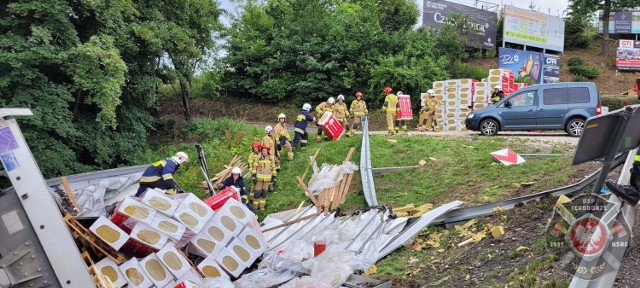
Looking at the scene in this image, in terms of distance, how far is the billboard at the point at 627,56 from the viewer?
116ft

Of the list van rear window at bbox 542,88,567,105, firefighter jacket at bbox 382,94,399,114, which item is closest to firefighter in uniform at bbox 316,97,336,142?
firefighter jacket at bbox 382,94,399,114

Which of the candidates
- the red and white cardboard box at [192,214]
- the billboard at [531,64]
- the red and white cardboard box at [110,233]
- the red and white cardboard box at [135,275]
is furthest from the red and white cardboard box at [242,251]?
the billboard at [531,64]

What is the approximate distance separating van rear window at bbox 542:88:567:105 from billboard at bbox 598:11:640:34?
91.9ft

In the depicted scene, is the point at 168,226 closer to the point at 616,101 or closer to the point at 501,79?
the point at 501,79

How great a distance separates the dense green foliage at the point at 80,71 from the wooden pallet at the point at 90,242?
22.0ft

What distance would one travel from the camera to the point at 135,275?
6273 millimetres

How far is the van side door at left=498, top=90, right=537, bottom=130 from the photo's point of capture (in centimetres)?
1466

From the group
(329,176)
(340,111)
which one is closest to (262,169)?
(329,176)

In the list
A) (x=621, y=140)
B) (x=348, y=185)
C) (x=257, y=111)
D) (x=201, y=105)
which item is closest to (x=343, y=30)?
(x=257, y=111)

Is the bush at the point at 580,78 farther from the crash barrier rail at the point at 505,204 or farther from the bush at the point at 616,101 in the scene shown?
the crash barrier rail at the point at 505,204

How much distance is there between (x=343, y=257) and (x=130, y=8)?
11.1 metres

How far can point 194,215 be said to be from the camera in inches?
267

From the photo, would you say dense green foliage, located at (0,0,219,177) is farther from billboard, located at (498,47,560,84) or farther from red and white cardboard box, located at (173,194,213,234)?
billboard, located at (498,47,560,84)

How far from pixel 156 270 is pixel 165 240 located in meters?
0.38
